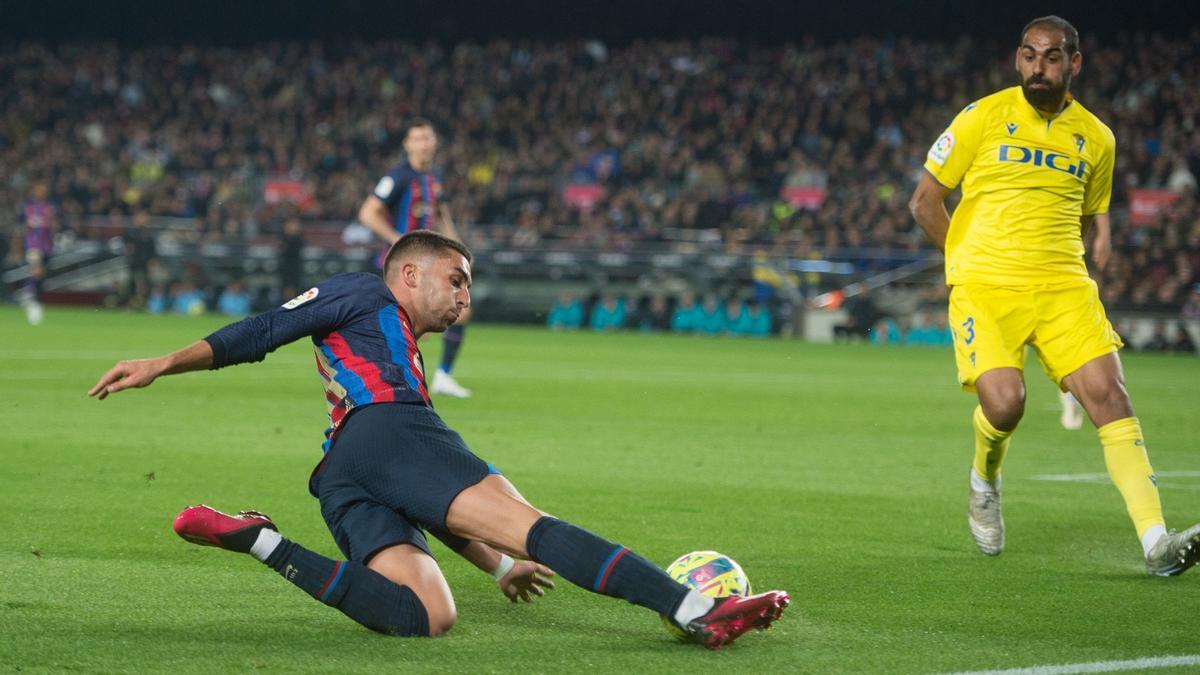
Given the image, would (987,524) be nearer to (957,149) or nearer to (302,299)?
(957,149)

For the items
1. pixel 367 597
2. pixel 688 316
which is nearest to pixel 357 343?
pixel 367 597

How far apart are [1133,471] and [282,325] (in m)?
3.36

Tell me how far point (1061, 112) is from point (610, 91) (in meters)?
32.9

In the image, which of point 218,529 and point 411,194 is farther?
point 411,194

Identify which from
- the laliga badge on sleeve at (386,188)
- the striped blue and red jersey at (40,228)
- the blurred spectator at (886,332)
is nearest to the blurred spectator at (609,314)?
the blurred spectator at (886,332)

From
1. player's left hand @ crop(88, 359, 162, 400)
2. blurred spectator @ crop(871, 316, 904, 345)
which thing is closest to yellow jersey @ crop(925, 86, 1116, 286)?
player's left hand @ crop(88, 359, 162, 400)

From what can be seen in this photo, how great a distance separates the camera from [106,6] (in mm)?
47062

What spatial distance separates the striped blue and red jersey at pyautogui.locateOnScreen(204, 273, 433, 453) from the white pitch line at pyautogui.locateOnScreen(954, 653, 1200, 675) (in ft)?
6.26

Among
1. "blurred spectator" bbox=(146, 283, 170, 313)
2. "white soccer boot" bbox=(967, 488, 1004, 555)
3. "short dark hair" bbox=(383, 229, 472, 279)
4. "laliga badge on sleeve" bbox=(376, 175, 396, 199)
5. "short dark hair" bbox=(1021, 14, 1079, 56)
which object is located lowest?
"blurred spectator" bbox=(146, 283, 170, 313)

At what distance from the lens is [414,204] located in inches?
548

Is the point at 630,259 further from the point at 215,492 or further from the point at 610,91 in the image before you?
the point at 215,492

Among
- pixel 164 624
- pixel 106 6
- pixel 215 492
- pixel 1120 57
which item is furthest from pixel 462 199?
pixel 164 624

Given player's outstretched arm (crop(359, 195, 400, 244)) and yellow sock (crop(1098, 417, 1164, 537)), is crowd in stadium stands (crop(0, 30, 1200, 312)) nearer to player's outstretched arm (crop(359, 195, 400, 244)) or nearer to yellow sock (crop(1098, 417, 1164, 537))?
player's outstretched arm (crop(359, 195, 400, 244))

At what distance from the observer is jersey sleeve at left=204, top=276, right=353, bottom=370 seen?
471 centimetres
